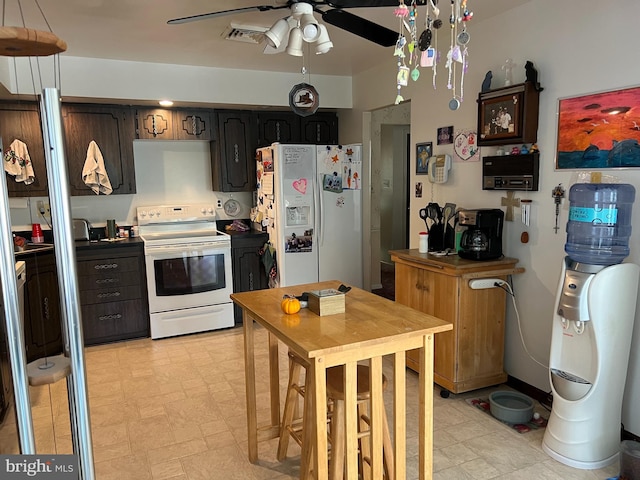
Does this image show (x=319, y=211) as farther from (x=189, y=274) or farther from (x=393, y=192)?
(x=393, y=192)

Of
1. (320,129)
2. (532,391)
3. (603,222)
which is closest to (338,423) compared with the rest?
(603,222)

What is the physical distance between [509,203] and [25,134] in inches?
159

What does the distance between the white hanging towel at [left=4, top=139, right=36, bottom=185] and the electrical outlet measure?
385 cm

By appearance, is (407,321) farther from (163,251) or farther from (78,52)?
(78,52)

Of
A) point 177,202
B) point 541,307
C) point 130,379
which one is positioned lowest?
point 130,379

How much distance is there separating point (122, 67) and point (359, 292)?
10.3ft

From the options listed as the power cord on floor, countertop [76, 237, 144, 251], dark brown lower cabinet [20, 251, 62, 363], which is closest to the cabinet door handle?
countertop [76, 237, 144, 251]

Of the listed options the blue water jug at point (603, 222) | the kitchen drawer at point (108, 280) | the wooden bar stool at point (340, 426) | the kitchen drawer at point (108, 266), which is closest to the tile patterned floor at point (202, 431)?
the wooden bar stool at point (340, 426)

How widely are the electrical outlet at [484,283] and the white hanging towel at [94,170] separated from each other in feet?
11.4

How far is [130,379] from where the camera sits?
3662 mm

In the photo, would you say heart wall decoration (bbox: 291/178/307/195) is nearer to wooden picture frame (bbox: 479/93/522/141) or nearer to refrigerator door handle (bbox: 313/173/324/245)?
refrigerator door handle (bbox: 313/173/324/245)

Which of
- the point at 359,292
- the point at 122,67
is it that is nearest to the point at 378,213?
the point at 122,67

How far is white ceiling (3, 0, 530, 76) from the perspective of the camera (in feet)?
9.41

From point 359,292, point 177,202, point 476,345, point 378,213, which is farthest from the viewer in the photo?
point 378,213
